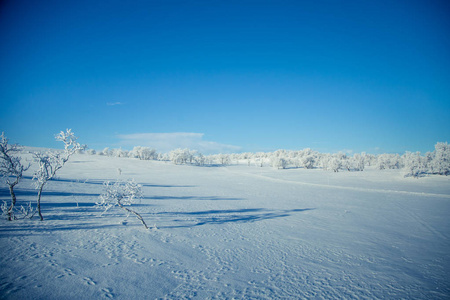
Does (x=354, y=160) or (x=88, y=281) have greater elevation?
(x=354, y=160)

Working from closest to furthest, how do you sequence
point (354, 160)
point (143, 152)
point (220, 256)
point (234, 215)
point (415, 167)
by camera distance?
point (220, 256)
point (234, 215)
point (415, 167)
point (354, 160)
point (143, 152)

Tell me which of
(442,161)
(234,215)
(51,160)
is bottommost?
(234,215)

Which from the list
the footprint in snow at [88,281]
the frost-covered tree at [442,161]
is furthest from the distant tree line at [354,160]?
the footprint in snow at [88,281]

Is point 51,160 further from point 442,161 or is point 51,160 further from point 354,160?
point 354,160

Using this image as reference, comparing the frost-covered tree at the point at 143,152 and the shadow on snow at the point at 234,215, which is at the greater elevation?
the frost-covered tree at the point at 143,152

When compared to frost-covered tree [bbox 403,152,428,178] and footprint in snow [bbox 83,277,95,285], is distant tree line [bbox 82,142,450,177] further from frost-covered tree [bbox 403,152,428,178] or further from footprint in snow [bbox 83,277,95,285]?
footprint in snow [bbox 83,277,95,285]

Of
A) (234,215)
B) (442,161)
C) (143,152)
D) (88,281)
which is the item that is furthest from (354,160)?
(143,152)

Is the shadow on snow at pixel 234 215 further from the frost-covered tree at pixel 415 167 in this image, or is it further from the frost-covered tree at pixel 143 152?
the frost-covered tree at pixel 143 152

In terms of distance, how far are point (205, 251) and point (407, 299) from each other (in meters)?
7.85

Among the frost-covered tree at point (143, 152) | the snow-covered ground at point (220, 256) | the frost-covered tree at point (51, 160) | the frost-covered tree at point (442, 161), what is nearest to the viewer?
the snow-covered ground at point (220, 256)

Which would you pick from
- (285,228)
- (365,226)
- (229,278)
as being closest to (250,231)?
(285,228)

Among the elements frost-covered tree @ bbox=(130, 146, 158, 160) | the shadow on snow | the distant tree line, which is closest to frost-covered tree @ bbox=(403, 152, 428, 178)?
the distant tree line

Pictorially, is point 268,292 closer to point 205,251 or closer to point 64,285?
point 205,251

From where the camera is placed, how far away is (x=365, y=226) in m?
14.2
